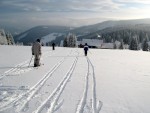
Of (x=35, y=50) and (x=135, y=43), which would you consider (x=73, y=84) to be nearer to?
(x=35, y=50)

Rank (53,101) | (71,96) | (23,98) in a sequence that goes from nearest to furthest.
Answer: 1. (53,101)
2. (23,98)
3. (71,96)

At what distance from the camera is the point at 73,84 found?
1245 centimetres

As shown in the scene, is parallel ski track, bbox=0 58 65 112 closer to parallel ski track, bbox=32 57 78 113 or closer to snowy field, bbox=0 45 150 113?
snowy field, bbox=0 45 150 113

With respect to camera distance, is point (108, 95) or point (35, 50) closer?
point (108, 95)

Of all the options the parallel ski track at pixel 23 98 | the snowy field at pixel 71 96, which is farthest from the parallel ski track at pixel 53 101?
the parallel ski track at pixel 23 98

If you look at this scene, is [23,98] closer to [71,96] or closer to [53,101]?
[53,101]

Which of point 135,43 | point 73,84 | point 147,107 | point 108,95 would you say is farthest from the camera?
point 135,43

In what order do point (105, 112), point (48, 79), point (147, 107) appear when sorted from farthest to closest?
point (48, 79) < point (147, 107) < point (105, 112)

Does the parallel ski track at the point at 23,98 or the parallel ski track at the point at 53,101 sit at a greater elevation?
the parallel ski track at the point at 23,98

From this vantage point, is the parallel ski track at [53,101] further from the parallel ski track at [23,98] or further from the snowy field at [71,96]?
the parallel ski track at [23,98]

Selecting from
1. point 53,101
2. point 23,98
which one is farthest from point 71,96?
point 23,98

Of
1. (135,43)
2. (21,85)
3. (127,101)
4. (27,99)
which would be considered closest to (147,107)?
(127,101)

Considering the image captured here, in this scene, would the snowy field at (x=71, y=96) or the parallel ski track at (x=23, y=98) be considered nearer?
the parallel ski track at (x=23, y=98)

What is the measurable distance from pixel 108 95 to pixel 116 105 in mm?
1476
